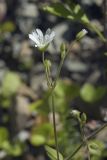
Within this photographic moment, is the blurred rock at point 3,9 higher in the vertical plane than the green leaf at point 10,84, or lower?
higher

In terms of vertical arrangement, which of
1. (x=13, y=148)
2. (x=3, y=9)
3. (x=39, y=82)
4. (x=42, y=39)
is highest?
(x=42, y=39)

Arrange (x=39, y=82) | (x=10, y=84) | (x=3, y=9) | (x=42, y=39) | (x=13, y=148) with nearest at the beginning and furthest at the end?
1. (x=42, y=39)
2. (x=13, y=148)
3. (x=10, y=84)
4. (x=39, y=82)
5. (x=3, y=9)

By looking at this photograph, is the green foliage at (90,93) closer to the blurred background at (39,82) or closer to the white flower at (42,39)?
the blurred background at (39,82)

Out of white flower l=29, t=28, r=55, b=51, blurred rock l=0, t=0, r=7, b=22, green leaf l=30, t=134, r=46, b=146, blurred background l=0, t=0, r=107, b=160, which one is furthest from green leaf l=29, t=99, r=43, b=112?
white flower l=29, t=28, r=55, b=51

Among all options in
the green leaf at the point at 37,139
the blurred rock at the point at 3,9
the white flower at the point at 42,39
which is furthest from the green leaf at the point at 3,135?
→ the white flower at the point at 42,39

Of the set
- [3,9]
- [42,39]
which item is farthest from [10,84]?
[42,39]

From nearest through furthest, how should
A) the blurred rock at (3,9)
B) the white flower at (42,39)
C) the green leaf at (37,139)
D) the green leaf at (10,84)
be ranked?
1. the white flower at (42,39)
2. the green leaf at (37,139)
3. the green leaf at (10,84)
4. the blurred rock at (3,9)

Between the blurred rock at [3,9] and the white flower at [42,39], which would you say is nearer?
the white flower at [42,39]

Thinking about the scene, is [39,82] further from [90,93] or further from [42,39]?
[42,39]
